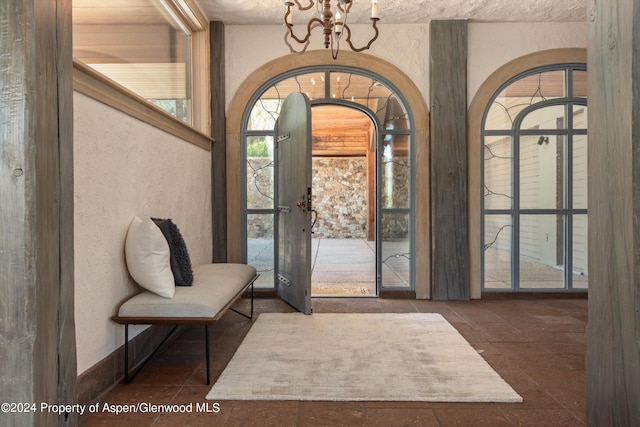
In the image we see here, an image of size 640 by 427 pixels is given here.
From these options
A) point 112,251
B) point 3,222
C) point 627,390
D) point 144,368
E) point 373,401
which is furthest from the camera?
point 144,368

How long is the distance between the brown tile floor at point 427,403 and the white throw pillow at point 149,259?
56 cm

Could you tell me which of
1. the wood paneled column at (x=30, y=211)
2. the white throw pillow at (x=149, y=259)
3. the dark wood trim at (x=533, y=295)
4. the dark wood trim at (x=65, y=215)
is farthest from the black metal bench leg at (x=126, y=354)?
the dark wood trim at (x=533, y=295)

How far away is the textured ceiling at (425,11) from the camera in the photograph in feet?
13.5

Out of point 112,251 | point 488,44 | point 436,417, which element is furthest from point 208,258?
point 488,44

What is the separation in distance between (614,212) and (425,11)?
3.89m

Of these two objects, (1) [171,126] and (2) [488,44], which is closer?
(1) [171,126]

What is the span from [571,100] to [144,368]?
4.93 m

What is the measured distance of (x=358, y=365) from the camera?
2.63 m

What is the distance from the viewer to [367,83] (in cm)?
468

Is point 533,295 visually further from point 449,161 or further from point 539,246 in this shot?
point 449,161

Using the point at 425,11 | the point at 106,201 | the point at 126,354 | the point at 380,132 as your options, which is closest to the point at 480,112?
the point at 380,132

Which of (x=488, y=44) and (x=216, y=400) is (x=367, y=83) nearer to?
(x=488, y=44)

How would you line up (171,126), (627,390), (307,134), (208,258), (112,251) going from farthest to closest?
(208,258), (307,134), (171,126), (112,251), (627,390)

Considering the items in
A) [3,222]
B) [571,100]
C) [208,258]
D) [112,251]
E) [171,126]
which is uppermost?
[571,100]
